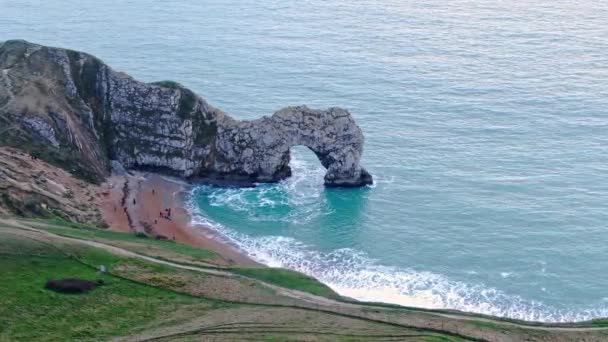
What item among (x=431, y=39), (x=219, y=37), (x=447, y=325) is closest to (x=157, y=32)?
(x=219, y=37)

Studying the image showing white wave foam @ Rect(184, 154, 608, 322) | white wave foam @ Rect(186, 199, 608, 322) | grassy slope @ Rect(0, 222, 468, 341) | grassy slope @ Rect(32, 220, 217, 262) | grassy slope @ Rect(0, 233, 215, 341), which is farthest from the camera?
white wave foam @ Rect(184, 154, 608, 322)

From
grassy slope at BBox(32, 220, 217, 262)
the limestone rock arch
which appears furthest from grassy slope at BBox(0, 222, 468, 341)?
the limestone rock arch

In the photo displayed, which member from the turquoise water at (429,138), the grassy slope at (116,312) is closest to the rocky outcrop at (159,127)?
the turquoise water at (429,138)

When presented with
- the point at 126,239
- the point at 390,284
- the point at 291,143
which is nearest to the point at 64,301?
the point at 126,239

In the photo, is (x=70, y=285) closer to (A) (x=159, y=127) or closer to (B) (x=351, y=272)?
(B) (x=351, y=272)

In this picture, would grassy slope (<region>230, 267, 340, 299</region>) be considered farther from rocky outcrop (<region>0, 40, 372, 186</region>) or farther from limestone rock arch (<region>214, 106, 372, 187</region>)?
rocky outcrop (<region>0, 40, 372, 186</region>)

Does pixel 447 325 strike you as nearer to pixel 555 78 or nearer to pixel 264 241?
pixel 264 241

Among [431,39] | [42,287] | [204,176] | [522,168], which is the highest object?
[431,39]
